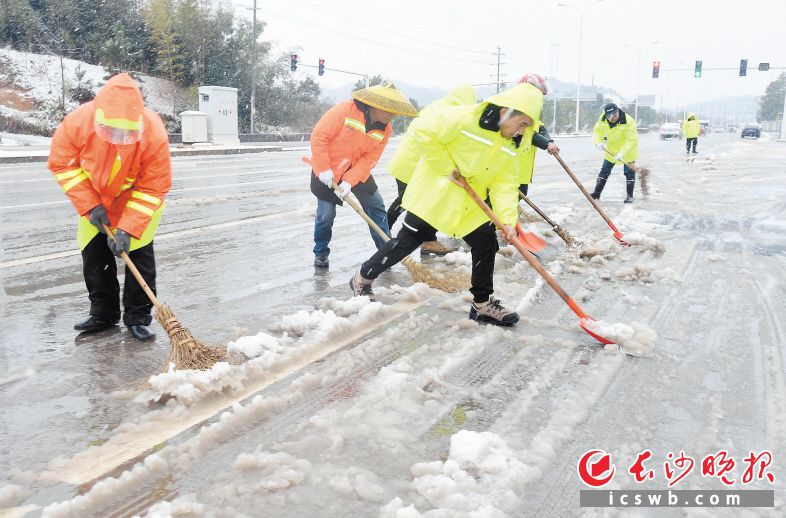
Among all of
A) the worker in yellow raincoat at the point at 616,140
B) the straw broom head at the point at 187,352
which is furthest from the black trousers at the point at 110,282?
the worker in yellow raincoat at the point at 616,140

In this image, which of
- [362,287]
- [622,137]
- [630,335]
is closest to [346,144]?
[362,287]

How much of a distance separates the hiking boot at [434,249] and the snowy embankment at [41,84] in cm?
2124

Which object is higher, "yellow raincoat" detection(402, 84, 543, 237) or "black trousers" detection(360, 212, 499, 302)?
"yellow raincoat" detection(402, 84, 543, 237)

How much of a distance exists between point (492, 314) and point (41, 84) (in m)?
26.4

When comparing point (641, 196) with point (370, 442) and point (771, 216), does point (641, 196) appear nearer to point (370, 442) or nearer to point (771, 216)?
point (771, 216)

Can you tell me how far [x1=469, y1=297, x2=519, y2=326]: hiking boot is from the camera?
4328 millimetres

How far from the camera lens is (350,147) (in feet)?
18.1

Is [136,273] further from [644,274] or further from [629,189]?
[629,189]

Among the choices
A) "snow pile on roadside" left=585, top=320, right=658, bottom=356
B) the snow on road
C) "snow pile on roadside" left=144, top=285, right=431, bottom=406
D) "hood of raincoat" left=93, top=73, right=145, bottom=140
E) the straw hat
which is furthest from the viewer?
the straw hat

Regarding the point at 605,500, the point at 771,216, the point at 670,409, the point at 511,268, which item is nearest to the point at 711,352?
the point at 670,409

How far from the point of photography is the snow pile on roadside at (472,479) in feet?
7.55

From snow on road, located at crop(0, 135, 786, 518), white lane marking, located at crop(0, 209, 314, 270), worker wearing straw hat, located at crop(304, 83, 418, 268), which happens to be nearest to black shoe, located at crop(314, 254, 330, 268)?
worker wearing straw hat, located at crop(304, 83, 418, 268)

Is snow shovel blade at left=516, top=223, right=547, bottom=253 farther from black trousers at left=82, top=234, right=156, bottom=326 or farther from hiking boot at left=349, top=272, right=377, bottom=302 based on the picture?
black trousers at left=82, top=234, right=156, bottom=326

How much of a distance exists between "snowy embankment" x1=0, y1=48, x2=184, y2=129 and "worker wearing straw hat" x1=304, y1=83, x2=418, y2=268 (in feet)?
70.2
